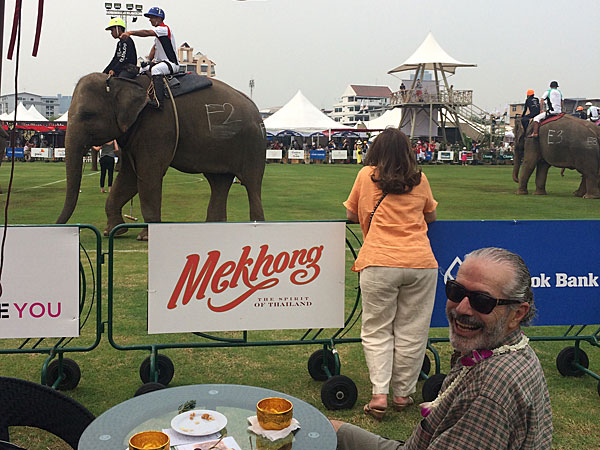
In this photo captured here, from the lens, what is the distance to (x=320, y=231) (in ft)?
16.7

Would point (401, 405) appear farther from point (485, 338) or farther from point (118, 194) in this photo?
point (118, 194)

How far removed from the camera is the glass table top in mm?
2783

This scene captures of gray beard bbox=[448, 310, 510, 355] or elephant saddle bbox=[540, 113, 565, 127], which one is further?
elephant saddle bbox=[540, 113, 565, 127]

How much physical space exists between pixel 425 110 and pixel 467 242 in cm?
6131

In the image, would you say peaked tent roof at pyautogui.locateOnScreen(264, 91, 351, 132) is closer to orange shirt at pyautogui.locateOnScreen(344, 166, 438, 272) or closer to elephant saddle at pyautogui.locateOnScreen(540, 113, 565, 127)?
elephant saddle at pyautogui.locateOnScreen(540, 113, 565, 127)

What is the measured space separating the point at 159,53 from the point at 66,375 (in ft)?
20.3

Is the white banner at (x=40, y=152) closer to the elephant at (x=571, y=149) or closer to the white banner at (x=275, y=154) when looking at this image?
the white banner at (x=275, y=154)

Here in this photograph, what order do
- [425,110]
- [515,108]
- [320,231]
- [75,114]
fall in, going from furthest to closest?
[515,108], [425,110], [75,114], [320,231]

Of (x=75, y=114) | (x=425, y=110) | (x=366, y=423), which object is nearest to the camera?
(x=366, y=423)

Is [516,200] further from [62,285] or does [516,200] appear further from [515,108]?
[515,108]

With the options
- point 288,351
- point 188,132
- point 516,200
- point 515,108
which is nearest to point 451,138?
point 516,200

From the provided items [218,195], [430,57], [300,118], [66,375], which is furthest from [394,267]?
[430,57]

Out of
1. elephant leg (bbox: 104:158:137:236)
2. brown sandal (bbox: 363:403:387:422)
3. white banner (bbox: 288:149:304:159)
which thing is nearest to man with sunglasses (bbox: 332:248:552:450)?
brown sandal (bbox: 363:403:387:422)

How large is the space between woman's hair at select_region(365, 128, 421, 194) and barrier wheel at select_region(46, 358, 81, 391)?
2610 mm
